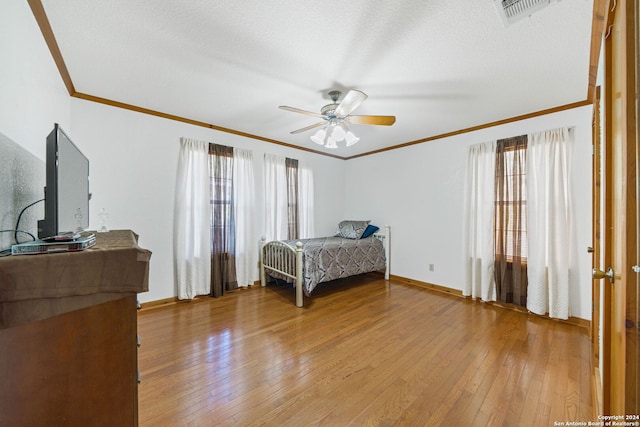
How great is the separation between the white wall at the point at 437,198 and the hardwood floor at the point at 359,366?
73cm

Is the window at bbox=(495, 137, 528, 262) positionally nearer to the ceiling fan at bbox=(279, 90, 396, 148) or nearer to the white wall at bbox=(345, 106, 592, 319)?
the white wall at bbox=(345, 106, 592, 319)

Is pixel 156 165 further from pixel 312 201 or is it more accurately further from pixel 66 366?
pixel 66 366

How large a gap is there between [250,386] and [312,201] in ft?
10.7

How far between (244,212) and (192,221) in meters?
0.73

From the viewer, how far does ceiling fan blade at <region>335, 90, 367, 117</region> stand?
6.46 feet

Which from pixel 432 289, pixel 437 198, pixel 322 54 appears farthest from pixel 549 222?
pixel 322 54

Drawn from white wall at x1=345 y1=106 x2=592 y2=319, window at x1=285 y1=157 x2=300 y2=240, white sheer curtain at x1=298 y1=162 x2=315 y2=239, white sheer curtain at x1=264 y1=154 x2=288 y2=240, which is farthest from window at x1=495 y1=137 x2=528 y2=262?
white sheer curtain at x1=264 y1=154 x2=288 y2=240

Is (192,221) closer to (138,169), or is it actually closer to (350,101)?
(138,169)

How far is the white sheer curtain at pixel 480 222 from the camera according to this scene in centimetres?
318

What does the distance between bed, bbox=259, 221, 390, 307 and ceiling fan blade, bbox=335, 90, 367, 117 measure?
1660 mm

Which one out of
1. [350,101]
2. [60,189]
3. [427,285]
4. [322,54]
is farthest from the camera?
[427,285]

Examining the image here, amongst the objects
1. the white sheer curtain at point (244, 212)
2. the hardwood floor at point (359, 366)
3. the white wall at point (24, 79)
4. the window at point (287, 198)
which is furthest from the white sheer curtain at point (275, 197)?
the white wall at point (24, 79)

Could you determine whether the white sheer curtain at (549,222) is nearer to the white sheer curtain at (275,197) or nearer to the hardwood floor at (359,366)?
the hardwood floor at (359,366)

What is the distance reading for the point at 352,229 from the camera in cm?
443
